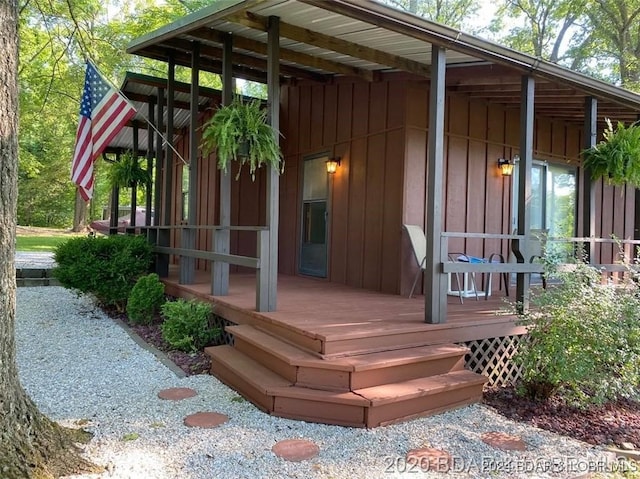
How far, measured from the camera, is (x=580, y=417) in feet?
11.1

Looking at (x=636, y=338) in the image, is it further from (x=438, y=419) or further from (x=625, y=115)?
(x=625, y=115)

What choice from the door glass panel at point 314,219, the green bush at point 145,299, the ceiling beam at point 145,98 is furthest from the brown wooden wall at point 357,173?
the green bush at point 145,299

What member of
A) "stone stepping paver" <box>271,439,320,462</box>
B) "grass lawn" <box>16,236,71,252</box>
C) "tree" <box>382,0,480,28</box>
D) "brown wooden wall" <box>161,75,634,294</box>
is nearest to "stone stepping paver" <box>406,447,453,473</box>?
"stone stepping paver" <box>271,439,320,462</box>

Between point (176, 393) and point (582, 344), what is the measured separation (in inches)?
119

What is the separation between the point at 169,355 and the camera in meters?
4.68

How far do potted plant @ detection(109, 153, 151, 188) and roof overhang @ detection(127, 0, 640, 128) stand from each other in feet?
10.4

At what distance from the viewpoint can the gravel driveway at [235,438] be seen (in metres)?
2.41

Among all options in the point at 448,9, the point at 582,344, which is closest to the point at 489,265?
the point at 582,344

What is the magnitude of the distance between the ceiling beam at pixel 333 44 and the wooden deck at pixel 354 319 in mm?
2601

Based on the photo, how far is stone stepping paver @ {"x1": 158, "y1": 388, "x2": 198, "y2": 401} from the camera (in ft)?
11.1

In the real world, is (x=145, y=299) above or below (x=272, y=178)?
below

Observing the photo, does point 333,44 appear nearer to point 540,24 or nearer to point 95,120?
point 95,120

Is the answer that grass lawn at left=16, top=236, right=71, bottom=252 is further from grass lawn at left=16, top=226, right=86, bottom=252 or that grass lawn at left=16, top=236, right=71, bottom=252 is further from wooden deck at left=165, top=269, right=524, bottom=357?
wooden deck at left=165, top=269, right=524, bottom=357

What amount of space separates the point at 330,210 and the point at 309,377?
4.00 meters
